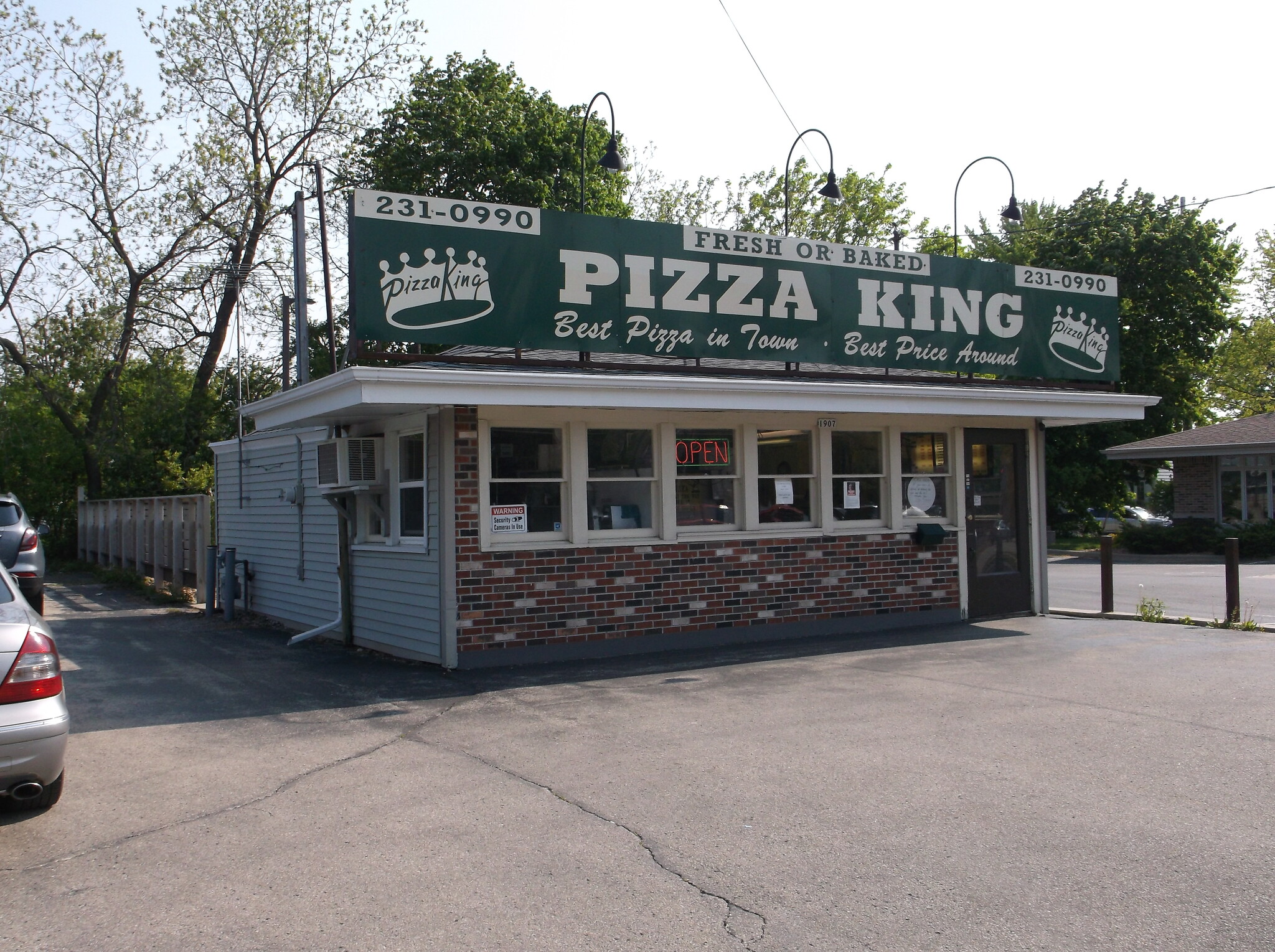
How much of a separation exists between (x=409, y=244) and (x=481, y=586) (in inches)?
129

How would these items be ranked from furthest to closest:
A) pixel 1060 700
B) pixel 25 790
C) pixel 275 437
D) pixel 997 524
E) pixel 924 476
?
pixel 275 437 → pixel 997 524 → pixel 924 476 → pixel 1060 700 → pixel 25 790

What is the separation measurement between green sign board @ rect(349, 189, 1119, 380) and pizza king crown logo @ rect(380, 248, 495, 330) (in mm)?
14

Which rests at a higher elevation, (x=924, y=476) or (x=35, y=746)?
(x=924, y=476)

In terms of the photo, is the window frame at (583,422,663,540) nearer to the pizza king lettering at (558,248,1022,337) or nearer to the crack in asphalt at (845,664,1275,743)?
the pizza king lettering at (558,248,1022,337)

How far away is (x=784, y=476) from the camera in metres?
12.0

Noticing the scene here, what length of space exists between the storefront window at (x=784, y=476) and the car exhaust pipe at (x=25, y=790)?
26.3 feet

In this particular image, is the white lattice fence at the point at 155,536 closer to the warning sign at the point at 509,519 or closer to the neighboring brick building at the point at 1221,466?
the warning sign at the point at 509,519

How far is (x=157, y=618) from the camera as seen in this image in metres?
15.3

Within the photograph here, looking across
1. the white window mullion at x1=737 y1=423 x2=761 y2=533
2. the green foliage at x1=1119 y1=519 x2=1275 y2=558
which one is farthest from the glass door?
the green foliage at x1=1119 y1=519 x2=1275 y2=558

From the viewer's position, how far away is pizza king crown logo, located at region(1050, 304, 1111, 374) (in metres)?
13.5

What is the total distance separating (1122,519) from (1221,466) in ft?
26.0

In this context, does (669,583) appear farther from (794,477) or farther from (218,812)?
(218,812)

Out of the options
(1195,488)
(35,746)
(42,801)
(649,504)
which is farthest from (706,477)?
(1195,488)

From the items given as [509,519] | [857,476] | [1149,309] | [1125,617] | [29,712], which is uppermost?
[1149,309]
